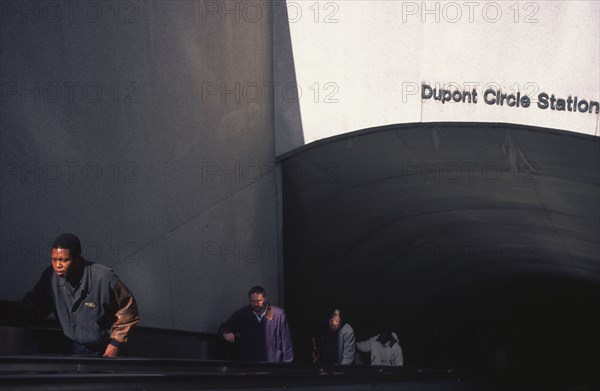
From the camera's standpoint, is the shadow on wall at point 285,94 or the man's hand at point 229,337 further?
the shadow on wall at point 285,94

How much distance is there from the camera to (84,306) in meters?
6.62

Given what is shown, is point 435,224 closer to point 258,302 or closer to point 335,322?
point 335,322

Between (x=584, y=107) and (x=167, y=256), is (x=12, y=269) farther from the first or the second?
(x=584, y=107)

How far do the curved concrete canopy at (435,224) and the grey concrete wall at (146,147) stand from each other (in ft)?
5.49

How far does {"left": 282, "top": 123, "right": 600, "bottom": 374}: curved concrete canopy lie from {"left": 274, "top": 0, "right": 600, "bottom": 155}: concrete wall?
295mm

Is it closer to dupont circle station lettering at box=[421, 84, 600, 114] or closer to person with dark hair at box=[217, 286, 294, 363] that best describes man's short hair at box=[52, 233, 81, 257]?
person with dark hair at box=[217, 286, 294, 363]

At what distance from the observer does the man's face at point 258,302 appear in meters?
10.1

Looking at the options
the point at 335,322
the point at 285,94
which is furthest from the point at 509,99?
the point at 335,322

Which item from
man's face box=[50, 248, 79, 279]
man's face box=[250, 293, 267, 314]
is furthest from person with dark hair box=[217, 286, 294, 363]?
man's face box=[50, 248, 79, 279]

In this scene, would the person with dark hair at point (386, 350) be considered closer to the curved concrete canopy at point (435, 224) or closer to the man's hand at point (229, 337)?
the curved concrete canopy at point (435, 224)

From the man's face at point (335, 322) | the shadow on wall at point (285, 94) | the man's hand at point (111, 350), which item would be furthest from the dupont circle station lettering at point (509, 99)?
the man's hand at point (111, 350)

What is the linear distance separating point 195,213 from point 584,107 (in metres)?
5.39

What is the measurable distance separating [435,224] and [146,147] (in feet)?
30.0

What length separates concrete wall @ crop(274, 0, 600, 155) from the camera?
12680 millimetres
